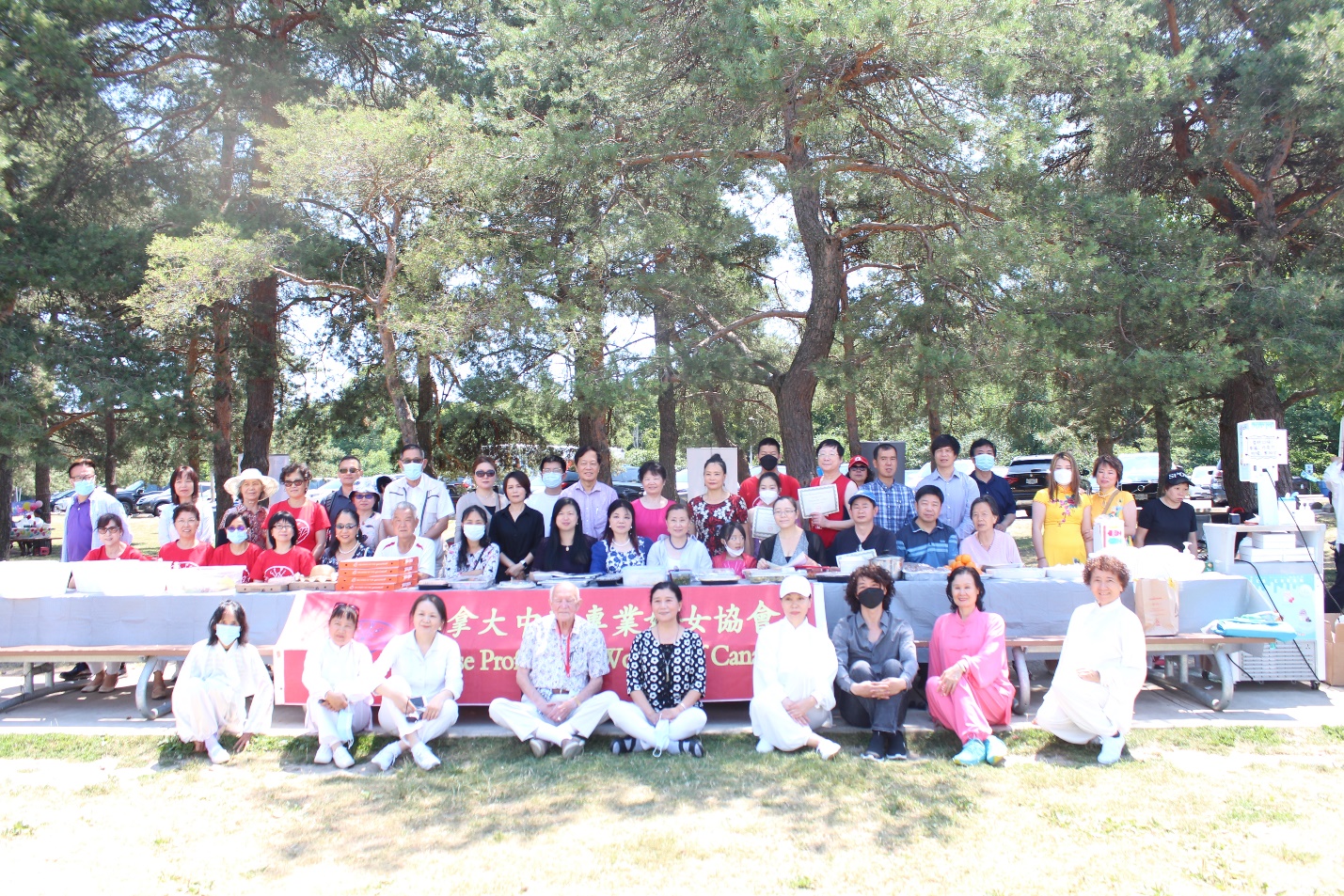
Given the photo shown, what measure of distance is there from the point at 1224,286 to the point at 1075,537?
235 inches

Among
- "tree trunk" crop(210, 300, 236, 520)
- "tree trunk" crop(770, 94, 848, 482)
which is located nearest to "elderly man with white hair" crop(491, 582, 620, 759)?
A: "tree trunk" crop(770, 94, 848, 482)

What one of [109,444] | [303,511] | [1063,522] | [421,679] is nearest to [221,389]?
[109,444]

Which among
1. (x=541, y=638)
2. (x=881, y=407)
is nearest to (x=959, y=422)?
(x=881, y=407)

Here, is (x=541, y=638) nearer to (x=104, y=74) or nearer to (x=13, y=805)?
(x=13, y=805)

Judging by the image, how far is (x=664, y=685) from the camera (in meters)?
5.20

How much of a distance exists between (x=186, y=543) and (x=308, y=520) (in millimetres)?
870

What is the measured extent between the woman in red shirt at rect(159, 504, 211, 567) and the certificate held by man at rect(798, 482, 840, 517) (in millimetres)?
→ 4461

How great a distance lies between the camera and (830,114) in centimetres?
917

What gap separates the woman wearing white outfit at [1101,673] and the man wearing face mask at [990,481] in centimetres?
204

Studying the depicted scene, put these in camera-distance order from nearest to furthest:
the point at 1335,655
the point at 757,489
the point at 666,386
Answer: the point at 1335,655 → the point at 757,489 → the point at 666,386

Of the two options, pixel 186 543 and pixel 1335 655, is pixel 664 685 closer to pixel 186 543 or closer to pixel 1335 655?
pixel 186 543

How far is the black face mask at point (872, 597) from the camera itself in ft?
17.5

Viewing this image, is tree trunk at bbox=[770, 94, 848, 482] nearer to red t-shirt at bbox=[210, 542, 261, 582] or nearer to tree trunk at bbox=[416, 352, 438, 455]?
tree trunk at bbox=[416, 352, 438, 455]

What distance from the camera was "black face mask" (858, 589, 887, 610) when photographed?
17.5 feet
